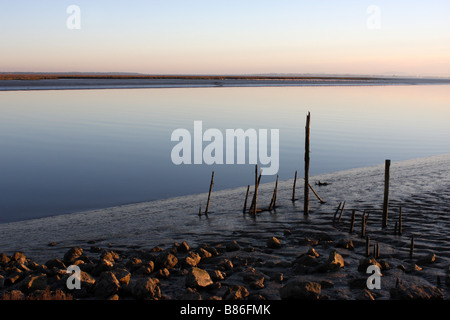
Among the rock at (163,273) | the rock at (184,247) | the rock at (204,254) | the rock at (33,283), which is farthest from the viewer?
the rock at (184,247)

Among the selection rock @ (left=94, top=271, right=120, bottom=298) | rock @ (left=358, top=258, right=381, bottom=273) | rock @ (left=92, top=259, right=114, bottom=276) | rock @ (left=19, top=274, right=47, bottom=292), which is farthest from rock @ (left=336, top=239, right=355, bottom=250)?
rock @ (left=19, top=274, right=47, bottom=292)

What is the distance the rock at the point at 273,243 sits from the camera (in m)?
12.7

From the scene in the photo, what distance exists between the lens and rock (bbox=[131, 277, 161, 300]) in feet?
30.2

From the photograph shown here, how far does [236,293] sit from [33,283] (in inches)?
167

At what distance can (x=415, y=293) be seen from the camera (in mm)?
9062

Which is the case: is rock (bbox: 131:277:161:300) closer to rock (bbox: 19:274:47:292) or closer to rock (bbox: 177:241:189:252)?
rock (bbox: 19:274:47:292)

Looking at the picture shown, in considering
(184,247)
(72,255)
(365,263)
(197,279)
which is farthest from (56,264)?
(365,263)

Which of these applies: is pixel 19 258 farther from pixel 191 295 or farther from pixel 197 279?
pixel 191 295

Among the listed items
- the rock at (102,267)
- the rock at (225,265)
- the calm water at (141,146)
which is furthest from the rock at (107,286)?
the calm water at (141,146)

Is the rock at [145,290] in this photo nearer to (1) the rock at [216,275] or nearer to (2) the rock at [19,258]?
(1) the rock at [216,275]

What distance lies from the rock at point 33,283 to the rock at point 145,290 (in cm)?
195

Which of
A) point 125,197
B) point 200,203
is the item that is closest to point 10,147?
point 125,197
